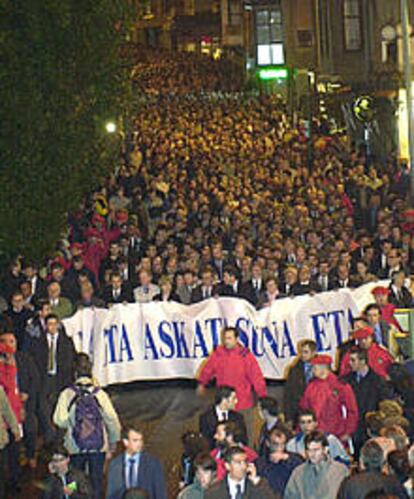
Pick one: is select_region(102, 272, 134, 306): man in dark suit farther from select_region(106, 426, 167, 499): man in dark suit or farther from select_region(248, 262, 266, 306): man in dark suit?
select_region(106, 426, 167, 499): man in dark suit

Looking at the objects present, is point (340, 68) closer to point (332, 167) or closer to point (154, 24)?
point (332, 167)

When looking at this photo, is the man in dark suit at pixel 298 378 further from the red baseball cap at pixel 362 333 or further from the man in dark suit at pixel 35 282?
the man in dark suit at pixel 35 282

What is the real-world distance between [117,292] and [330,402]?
705 centimetres

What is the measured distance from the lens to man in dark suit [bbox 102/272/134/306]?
18.8m

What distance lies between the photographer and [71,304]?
57.5ft

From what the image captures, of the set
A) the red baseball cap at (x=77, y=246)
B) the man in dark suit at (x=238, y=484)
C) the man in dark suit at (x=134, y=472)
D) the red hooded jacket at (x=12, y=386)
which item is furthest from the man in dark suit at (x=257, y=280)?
the man in dark suit at (x=238, y=484)

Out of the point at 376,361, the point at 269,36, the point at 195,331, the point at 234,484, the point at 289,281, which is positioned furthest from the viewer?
the point at 269,36

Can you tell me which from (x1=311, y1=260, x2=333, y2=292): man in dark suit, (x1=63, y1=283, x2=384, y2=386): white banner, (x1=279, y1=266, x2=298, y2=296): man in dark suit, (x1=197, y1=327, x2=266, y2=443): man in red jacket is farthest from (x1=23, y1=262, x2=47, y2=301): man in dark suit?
(x1=197, y1=327, x2=266, y2=443): man in red jacket

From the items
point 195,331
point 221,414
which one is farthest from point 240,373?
point 195,331

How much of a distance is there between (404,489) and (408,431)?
6.04ft

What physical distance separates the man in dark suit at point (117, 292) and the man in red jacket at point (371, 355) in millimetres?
5469

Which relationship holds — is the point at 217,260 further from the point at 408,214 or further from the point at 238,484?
the point at 238,484

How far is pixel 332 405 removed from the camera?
40.4ft

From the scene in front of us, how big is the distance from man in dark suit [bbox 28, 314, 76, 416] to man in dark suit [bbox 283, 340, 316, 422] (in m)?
2.89
